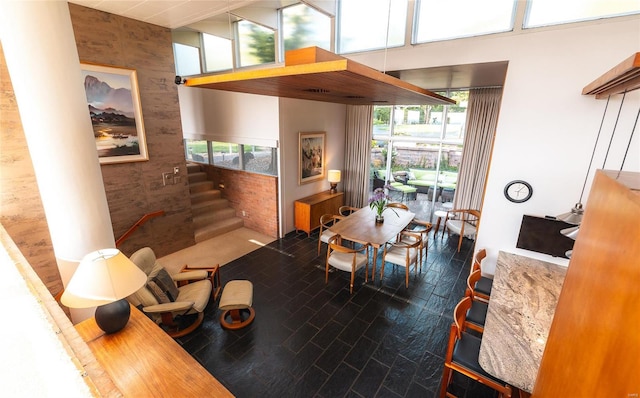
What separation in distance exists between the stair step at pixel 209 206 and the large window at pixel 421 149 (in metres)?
3.81

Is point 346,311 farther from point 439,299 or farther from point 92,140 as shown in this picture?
point 92,140

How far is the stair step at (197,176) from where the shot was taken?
6578 millimetres

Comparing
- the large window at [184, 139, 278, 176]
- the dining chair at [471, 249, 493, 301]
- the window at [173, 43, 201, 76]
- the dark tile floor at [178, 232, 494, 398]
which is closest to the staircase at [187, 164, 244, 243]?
the large window at [184, 139, 278, 176]

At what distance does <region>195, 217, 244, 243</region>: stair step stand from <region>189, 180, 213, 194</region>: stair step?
3.15 feet

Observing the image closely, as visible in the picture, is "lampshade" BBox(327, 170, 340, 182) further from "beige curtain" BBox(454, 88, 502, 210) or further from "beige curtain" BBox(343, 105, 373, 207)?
"beige curtain" BBox(454, 88, 502, 210)

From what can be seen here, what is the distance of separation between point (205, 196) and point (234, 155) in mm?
1192

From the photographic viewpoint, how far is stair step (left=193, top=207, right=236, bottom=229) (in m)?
5.91

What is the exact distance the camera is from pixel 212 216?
20.2ft

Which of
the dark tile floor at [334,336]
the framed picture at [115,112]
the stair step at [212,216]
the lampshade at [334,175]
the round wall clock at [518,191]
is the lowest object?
the dark tile floor at [334,336]

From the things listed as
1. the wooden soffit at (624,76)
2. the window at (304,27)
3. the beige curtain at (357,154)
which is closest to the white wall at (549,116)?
the wooden soffit at (624,76)

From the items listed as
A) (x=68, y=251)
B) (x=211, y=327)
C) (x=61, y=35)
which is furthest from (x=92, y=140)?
(x=211, y=327)

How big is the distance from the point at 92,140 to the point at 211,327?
92.3 inches

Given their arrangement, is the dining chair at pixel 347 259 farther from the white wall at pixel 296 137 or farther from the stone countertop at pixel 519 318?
the white wall at pixel 296 137

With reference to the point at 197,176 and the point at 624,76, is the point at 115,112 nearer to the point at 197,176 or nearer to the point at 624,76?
the point at 197,176
